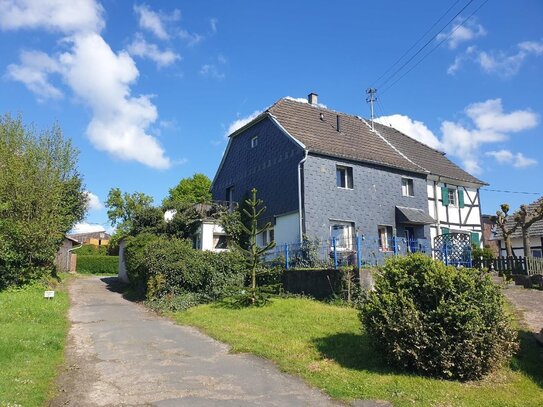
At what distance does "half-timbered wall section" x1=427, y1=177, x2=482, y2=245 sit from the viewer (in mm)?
25016

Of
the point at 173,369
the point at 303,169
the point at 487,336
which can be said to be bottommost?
the point at 173,369

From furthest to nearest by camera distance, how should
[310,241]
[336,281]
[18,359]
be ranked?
[310,241] → [336,281] → [18,359]

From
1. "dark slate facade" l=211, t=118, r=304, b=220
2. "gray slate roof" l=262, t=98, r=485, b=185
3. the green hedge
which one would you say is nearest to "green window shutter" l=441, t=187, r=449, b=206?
"gray slate roof" l=262, t=98, r=485, b=185

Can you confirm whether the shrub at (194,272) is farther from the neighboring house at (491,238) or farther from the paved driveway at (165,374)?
the neighboring house at (491,238)

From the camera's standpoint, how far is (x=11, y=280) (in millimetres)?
18953

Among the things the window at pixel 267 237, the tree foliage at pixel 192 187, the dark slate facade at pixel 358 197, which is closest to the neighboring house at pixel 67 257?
the tree foliage at pixel 192 187

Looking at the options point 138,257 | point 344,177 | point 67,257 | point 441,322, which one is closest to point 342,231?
point 344,177

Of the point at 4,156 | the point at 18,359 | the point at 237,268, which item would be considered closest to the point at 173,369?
the point at 18,359

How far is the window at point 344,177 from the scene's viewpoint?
22000mm

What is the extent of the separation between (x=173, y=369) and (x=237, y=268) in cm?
998

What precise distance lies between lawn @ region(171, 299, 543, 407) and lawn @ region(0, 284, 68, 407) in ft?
11.6

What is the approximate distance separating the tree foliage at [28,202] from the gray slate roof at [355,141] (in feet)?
38.1

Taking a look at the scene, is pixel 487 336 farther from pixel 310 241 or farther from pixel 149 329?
pixel 310 241

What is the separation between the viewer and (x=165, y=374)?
754 cm
